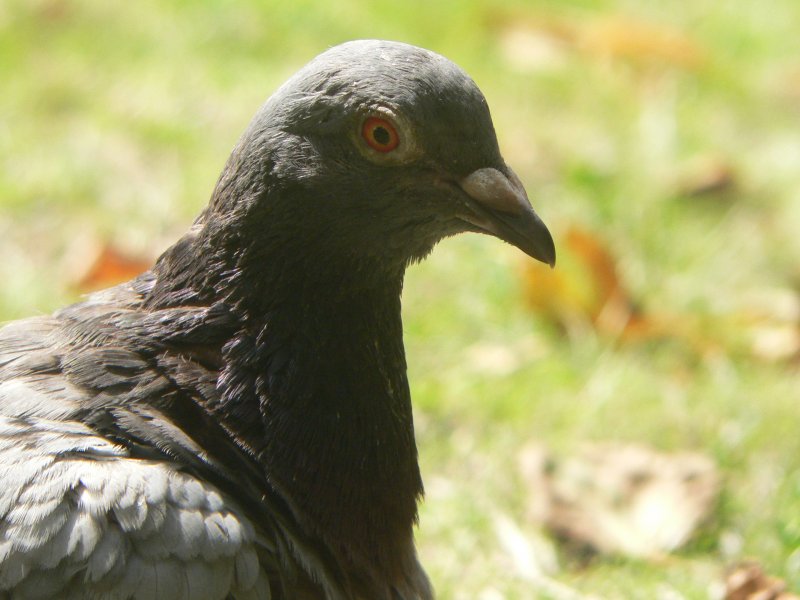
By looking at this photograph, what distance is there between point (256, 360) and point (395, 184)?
0.54 meters

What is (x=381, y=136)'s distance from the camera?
3080mm

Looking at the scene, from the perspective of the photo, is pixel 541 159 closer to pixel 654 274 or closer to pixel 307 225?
pixel 654 274

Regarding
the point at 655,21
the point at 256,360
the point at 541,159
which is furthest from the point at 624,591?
the point at 655,21

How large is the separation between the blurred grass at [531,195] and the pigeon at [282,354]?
93cm

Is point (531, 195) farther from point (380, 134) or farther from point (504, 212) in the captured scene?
point (380, 134)

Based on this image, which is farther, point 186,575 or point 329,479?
point 329,479

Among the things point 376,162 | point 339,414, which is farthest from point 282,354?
point 376,162

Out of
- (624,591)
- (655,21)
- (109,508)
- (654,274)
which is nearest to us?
(109,508)

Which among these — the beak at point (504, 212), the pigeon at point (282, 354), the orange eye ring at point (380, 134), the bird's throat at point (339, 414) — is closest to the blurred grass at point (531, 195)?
the bird's throat at point (339, 414)

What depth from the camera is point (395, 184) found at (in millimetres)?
3143

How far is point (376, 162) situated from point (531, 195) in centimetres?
Answer: 318

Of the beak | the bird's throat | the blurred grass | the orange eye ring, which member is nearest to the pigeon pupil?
the orange eye ring

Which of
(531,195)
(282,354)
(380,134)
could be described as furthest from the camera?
(531,195)

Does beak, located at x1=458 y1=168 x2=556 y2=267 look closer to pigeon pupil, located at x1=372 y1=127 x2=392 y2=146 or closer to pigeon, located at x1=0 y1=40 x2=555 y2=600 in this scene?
pigeon, located at x1=0 y1=40 x2=555 y2=600
